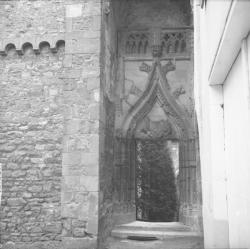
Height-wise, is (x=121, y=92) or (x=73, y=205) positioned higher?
(x=121, y=92)

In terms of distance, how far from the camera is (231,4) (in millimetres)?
1646

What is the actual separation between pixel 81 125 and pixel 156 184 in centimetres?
778

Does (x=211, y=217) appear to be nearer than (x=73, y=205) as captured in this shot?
Yes

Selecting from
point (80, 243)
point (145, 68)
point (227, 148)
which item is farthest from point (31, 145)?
point (227, 148)

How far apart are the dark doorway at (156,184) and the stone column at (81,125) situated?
647 cm

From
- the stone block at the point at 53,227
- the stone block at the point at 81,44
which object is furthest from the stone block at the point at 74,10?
the stone block at the point at 53,227

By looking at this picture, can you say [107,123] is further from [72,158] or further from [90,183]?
[90,183]

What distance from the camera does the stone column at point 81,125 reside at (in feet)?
17.9

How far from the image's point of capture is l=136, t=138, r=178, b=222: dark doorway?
12.3 m

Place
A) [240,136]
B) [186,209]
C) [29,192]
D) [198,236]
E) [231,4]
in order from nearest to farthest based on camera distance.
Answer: [231,4] < [240,136] < [29,192] < [198,236] < [186,209]

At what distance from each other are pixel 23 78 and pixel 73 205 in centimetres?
241

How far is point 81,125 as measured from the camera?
573cm

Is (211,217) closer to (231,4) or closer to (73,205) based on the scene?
(231,4)

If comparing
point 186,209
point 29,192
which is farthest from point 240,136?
point 186,209
